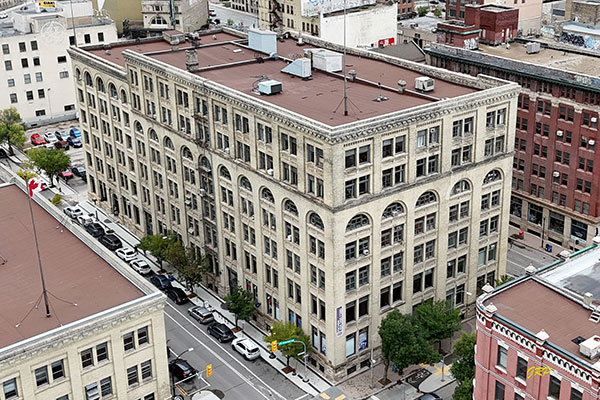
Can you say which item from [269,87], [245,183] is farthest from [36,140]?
[269,87]

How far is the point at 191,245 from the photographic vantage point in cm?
10775

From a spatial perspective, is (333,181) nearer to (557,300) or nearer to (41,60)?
(557,300)

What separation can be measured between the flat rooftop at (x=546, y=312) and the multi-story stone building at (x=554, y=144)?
4825cm

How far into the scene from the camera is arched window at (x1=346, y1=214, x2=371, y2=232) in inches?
3204

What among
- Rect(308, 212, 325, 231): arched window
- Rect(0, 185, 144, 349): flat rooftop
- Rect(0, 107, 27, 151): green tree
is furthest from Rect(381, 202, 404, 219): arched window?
Rect(0, 107, 27, 151): green tree

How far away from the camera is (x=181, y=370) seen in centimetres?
8694

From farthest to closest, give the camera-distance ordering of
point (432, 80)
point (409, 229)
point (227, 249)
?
point (227, 249) → point (432, 80) → point (409, 229)

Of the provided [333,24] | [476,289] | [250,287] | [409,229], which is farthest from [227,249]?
[333,24]

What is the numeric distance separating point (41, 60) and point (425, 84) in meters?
106

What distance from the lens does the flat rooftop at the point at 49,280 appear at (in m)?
69.6

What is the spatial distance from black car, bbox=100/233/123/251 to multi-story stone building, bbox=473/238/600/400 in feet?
221

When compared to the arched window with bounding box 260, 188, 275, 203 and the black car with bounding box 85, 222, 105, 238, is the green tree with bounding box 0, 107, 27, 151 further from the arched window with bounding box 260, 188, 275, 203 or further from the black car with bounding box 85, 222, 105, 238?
the arched window with bounding box 260, 188, 275, 203

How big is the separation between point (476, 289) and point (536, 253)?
861 inches

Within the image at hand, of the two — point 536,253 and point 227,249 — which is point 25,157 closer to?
point 227,249
